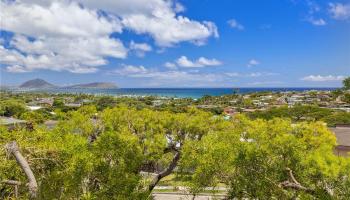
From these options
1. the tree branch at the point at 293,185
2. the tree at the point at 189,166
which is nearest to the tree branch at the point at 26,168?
the tree at the point at 189,166

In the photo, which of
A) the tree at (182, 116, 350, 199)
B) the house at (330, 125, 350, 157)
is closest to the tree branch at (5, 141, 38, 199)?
the tree at (182, 116, 350, 199)

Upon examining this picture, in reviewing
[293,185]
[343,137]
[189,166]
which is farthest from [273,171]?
[343,137]

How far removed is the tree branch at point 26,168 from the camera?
7.87 m

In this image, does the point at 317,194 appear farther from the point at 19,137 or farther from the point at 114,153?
the point at 19,137

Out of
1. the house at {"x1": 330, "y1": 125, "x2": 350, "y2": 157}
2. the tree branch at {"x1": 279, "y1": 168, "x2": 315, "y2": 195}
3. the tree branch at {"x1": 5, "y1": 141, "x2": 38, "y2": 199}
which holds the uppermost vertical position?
the tree branch at {"x1": 5, "y1": 141, "x2": 38, "y2": 199}

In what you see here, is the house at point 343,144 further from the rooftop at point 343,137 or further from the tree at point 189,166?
the tree at point 189,166

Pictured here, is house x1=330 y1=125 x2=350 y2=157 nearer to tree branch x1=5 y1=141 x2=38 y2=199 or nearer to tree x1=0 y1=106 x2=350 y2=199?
tree x1=0 y1=106 x2=350 y2=199

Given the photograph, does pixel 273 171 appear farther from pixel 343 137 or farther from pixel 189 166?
pixel 343 137

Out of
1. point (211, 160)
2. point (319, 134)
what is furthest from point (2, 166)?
point (319, 134)

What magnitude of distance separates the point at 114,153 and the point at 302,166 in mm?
5977

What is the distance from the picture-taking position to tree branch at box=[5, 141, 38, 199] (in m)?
7.87

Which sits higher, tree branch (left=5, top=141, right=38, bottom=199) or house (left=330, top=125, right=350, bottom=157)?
tree branch (left=5, top=141, right=38, bottom=199)

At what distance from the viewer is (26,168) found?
25.8ft

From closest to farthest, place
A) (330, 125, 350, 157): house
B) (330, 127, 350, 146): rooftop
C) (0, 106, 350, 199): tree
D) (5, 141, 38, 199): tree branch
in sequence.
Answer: (5, 141, 38, 199): tree branch, (0, 106, 350, 199): tree, (330, 125, 350, 157): house, (330, 127, 350, 146): rooftop
